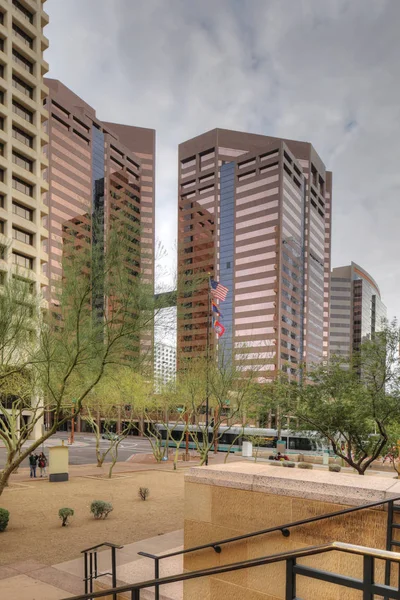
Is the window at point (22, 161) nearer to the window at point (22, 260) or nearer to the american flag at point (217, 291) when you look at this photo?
the window at point (22, 260)

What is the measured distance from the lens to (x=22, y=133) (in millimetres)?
61438

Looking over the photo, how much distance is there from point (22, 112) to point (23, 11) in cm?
1380

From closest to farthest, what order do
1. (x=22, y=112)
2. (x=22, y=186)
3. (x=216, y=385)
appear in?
1. (x=216, y=385)
2. (x=22, y=186)
3. (x=22, y=112)

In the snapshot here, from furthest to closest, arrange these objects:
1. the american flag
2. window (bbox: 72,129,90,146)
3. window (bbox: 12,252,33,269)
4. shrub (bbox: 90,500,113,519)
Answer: window (bbox: 72,129,90,146) < window (bbox: 12,252,33,269) < the american flag < shrub (bbox: 90,500,113,519)

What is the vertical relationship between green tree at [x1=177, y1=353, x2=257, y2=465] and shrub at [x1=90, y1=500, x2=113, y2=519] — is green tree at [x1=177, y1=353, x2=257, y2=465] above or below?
above

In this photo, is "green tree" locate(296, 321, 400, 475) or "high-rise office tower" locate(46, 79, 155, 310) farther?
"high-rise office tower" locate(46, 79, 155, 310)

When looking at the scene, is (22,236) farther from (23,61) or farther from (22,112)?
(23,61)

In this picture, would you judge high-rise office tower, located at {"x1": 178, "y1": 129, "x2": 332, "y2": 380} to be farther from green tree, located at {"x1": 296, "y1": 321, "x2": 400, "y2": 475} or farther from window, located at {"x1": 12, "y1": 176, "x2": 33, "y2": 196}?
green tree, located at {"x1": 296, "y1": 321, "x2": 400, "y2": 475}

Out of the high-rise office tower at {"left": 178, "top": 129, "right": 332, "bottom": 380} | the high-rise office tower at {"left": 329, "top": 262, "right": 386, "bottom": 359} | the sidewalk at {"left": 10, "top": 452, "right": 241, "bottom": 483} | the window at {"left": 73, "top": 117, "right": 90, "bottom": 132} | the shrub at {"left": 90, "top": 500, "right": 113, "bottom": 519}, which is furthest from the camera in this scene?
the high-rise office tower at {"left": 329, "top": 262, "right": 386, "bottom": 359}

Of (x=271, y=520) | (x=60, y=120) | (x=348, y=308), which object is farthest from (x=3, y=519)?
(x=348, y=308)

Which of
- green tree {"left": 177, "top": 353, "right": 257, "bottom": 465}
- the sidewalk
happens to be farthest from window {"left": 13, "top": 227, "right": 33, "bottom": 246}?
the sidewalk

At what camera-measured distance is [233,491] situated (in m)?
7.63

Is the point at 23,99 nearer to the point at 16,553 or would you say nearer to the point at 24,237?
the point at 24,237

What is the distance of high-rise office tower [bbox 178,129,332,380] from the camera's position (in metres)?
121
